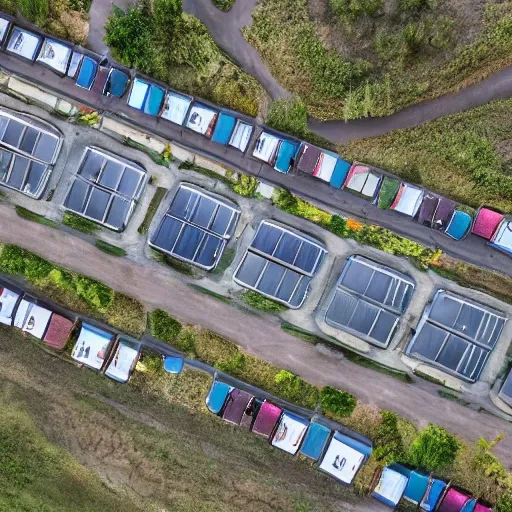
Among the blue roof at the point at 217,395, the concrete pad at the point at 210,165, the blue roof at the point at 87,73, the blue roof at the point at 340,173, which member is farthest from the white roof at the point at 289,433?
the blue roof at the point at 87,73

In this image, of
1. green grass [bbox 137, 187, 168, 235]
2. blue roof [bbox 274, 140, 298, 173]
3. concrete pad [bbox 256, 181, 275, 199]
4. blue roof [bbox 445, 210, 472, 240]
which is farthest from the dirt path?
blue roof [bbox 445, 210, 472, 240]

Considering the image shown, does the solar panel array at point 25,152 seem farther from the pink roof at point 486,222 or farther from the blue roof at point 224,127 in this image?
the pink roof at point 486,222

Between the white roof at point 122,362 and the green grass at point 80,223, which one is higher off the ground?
the green grass at point 80,223

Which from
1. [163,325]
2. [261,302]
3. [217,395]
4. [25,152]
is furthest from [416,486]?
[25,152]

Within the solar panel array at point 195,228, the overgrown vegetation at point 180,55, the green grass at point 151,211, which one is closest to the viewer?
the solar panel array at point 195,228

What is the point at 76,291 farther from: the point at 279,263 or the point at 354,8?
Answer: the point at 354,8

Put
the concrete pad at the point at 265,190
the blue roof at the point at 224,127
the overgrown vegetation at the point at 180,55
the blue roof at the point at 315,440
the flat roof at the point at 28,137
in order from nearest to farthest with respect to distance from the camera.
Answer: the flat roof at the point at 28,137 < the overgrown vegetation at the point at 180,55 < the blue roof at the point at 315,440 < the blue roof at the point at 224,127 < the concrete pad at the point at 265,190

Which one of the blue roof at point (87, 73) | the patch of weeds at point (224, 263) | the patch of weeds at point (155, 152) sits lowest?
the patch of weeds at point (224, 263)

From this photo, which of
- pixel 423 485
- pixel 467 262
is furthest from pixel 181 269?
pixel 423 485
